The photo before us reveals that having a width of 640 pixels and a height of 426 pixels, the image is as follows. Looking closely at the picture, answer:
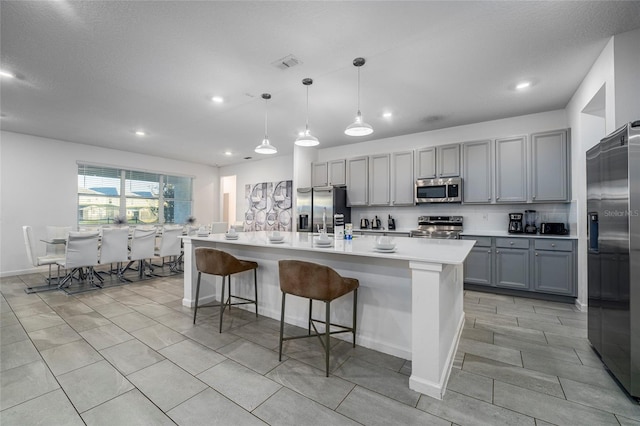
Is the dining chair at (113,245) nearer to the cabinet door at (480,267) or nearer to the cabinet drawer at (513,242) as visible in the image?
the cabinet door at (480,267)

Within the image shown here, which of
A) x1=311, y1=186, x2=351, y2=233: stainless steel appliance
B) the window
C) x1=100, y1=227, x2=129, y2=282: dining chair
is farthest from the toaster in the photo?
the window

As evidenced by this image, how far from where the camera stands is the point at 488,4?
2.04 metres

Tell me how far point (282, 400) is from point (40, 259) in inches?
191

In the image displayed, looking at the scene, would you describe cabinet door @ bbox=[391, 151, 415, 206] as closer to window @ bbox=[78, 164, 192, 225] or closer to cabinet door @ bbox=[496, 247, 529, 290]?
cabinet door @ bbox=[496, 247, 529, 290]

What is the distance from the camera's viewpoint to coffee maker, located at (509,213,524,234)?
418 centimetres

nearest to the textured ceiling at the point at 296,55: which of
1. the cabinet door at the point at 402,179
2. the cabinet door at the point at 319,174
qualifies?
the cabinet door at the point at 402,179

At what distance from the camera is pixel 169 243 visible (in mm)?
5066

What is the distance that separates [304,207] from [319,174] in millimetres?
835

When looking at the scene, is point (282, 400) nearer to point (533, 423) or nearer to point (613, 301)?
point (533, 423)

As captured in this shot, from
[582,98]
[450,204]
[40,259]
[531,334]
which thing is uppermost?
[582,98]

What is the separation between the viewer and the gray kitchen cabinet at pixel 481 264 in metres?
4.07

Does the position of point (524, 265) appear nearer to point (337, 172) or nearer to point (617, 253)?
point (617, 253)

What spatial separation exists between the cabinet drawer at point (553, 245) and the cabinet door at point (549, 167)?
631mm

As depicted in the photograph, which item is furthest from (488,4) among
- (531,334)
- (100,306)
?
(100,306)
